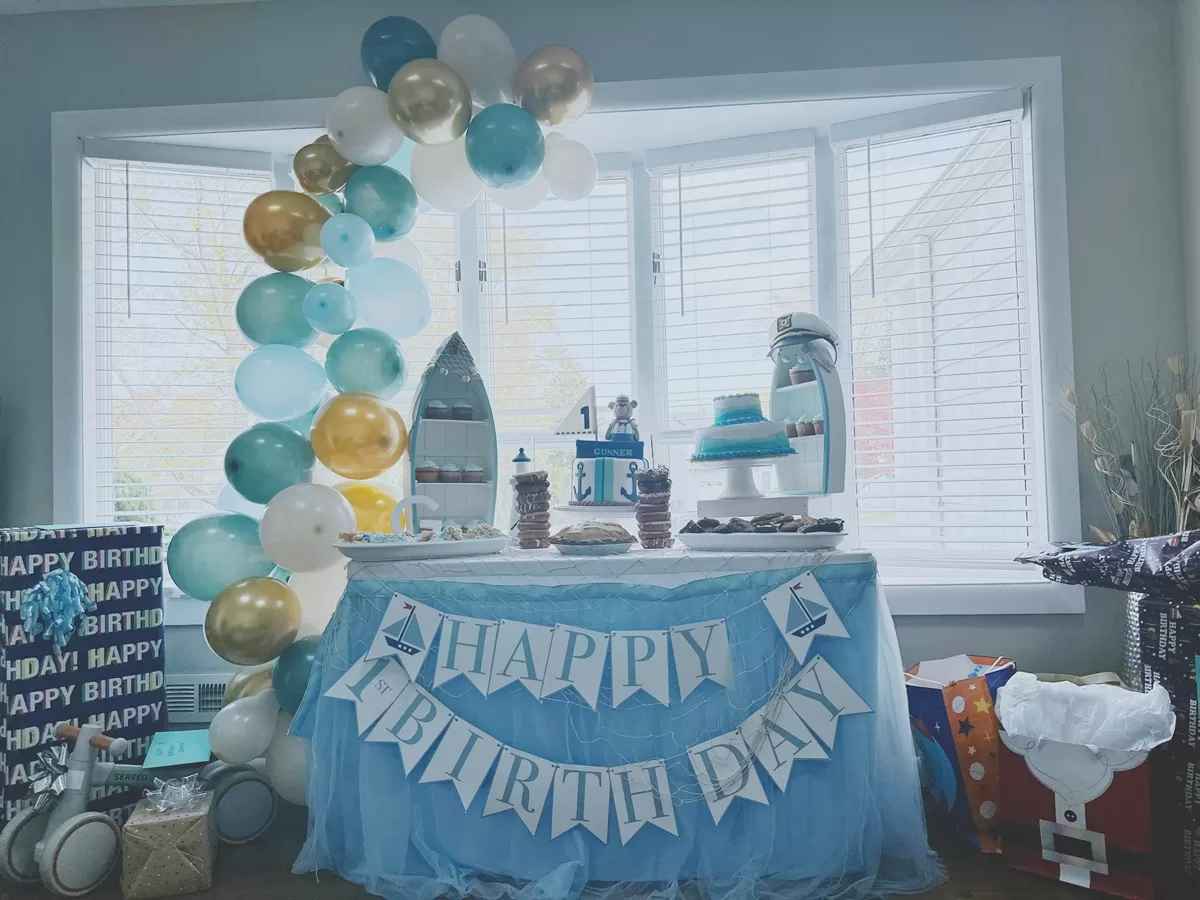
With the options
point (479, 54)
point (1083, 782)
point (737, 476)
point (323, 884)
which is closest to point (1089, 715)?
point (1083, 782)

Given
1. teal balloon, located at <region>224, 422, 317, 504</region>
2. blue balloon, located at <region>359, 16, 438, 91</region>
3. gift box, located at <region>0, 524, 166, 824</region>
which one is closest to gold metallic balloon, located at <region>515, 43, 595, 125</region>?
blue balloon, located at <region>359, 16, 438, 91</region>

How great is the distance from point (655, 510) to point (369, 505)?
0.88 m

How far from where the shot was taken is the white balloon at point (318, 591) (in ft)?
7.93

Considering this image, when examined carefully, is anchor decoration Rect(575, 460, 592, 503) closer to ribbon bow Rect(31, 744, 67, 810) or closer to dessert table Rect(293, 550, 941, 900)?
dessert table Rect(293, 550, 941, 900)

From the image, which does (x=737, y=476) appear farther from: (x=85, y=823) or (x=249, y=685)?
(x=85, y=823)

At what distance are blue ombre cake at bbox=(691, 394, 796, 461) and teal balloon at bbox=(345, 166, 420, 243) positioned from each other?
3.51 ft

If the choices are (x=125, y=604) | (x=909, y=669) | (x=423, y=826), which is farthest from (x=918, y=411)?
(x=125, y=604)

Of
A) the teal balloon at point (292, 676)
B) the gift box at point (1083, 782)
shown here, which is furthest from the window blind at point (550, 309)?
the gift box at point (1083, 782)

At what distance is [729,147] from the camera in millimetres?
2850

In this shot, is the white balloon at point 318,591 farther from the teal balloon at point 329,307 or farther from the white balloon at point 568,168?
the white balloon at point 568,168

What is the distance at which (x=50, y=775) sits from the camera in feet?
6.84

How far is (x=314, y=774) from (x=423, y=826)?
0.29 metres

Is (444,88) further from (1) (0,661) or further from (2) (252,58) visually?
(1) (0,661)

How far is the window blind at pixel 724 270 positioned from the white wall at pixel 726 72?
359 millimetres
